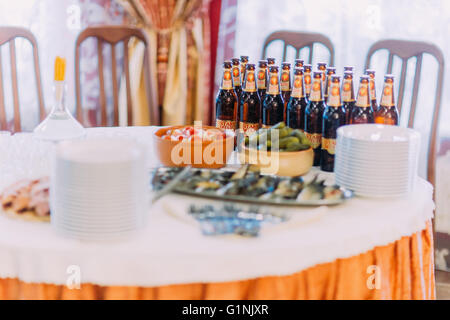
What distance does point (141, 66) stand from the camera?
278 centimetres

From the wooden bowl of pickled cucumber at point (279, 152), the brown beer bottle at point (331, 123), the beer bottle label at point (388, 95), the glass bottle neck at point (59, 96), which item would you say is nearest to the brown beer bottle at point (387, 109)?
the beer bottle label at point (388, 95)

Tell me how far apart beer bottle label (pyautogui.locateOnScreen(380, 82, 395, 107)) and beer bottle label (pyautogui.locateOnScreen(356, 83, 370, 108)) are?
0.05 m

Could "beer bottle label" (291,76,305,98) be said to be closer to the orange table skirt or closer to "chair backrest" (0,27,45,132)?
the orange table skirt

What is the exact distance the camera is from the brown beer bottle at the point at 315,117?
1558 millimetres

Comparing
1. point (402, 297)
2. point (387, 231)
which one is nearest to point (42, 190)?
point (387, 231)

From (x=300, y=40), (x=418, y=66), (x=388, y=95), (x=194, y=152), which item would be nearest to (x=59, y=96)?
(x=194, y=152)

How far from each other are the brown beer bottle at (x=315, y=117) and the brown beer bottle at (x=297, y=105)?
1.6 inches

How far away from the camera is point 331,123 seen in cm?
152

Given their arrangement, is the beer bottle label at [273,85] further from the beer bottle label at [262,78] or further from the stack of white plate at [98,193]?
the stack of white plate at [98,193]

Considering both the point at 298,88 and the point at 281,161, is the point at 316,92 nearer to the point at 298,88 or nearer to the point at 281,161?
the point at 298,88

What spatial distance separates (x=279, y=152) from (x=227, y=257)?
17.1 inches

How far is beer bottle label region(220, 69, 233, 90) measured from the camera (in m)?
1.70

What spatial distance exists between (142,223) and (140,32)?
142 centimetres

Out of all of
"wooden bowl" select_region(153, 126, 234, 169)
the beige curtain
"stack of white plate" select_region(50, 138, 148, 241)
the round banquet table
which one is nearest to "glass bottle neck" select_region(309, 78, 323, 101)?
"wooden bowl" select_region(153, 126, 234, 169)
